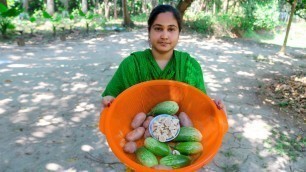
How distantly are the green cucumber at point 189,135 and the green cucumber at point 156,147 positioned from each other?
0.37 feet

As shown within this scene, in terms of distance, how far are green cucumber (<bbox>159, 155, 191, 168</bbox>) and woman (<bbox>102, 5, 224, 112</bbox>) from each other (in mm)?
515

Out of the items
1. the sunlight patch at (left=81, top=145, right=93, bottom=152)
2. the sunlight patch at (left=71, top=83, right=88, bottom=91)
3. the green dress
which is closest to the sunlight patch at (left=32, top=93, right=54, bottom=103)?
the sunlight patch at (left=71, top=83, right=88, bottom=91)

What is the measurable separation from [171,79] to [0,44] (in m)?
7.86

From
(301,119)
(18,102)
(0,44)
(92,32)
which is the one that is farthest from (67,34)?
(301,119)

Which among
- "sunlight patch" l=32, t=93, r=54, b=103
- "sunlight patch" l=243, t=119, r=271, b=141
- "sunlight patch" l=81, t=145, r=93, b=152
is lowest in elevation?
"sunlight patch" l=243, t=119, r=271, b=141

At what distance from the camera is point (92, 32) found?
1099 centimetres

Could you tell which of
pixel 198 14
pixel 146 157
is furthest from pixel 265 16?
pixel 146 157

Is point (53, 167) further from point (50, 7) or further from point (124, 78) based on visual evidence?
point (50, 7)

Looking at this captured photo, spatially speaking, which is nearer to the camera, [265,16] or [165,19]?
[165,19]

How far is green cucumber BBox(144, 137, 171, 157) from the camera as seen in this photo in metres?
1.68

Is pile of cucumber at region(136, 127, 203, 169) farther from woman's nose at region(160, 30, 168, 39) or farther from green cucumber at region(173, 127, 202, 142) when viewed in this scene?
woman's nose at region(160, 30, 168, 39)

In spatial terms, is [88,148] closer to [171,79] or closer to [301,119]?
[171,79]

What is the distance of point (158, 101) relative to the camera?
1.99 meters

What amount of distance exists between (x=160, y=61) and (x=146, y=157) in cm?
68
